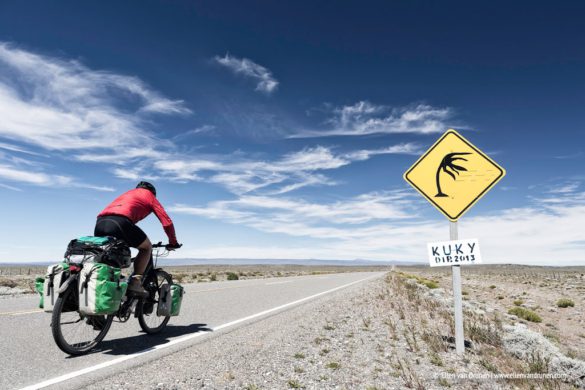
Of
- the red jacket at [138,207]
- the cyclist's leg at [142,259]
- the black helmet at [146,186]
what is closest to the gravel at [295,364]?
the cyclist's leg at [142,259]

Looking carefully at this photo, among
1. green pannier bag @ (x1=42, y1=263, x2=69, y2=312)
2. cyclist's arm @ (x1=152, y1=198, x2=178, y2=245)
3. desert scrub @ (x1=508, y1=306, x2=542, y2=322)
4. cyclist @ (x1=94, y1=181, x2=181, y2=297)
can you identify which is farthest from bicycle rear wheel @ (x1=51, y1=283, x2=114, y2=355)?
desert scrub @ (x1=508, y1=306, x2=542, y2=322)

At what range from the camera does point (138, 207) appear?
5602mm

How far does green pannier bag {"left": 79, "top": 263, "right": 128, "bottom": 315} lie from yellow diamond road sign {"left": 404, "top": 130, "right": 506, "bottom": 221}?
15.7 ft

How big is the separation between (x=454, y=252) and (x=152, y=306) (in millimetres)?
5092

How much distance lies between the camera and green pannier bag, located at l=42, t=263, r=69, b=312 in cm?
477

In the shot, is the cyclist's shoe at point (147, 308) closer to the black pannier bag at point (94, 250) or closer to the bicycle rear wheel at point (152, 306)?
the bicycle rear wheel at point (152, 306)

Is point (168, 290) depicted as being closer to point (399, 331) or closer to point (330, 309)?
point (399, 331)

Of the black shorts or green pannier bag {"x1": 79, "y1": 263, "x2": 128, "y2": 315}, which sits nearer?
green pannier bag {"x1": 79, "y1": 263, "x2": 128, "y2": 315}

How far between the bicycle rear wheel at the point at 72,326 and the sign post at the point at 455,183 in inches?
200

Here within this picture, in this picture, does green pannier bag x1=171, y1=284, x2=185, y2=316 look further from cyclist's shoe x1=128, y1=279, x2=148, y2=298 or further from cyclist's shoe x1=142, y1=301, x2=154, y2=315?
cyclist's shoe x1=128, y1=279, x2=148, y2=298

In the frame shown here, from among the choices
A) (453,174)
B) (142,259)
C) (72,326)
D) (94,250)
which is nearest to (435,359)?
(453,174)

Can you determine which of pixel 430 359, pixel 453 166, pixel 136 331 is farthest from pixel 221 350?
pixel 453 166

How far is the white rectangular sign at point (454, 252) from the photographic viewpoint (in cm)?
534

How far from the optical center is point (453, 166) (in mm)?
5914
